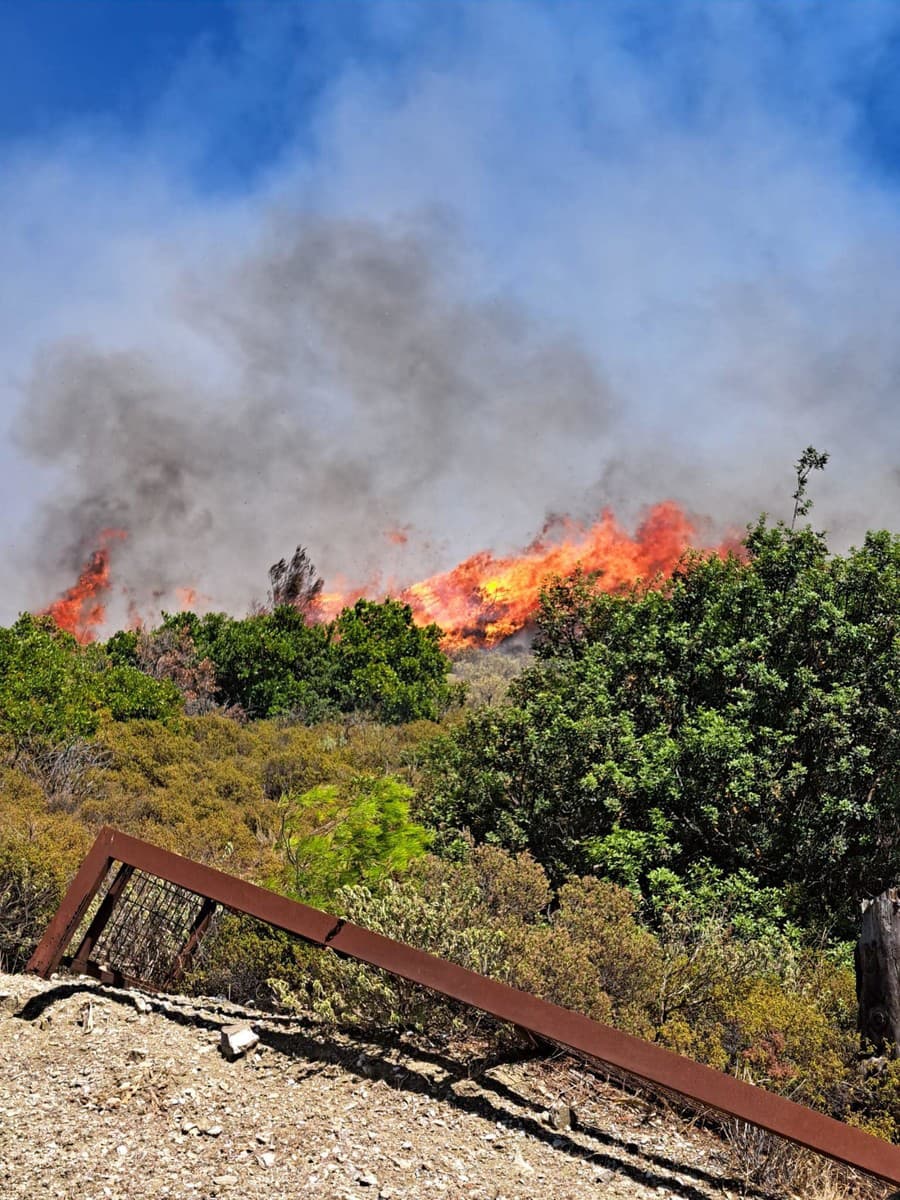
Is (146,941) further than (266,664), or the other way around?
→ (266,664)

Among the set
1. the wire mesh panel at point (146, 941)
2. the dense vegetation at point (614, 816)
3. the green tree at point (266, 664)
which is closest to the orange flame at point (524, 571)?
the green tree at point (266, 664)

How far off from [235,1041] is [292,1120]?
676 mm

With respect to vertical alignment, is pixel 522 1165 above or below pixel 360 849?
below

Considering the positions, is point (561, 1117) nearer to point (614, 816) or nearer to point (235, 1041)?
point (235, 1041)

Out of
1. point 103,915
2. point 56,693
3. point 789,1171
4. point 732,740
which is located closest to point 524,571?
point 56,693

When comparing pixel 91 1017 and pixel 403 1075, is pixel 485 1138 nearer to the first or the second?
pixel 403 1075

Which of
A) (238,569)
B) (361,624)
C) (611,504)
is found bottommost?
(361,624)

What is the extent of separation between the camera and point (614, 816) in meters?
10.6

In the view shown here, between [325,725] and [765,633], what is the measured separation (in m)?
14.6

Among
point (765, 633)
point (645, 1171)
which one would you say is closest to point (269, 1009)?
point (645, 1171)

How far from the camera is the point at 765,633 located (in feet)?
36.9

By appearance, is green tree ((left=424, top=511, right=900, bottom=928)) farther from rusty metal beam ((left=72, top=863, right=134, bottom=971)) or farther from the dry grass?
rusty metal beam ((left=72, top=863, right=134, bottom=971))

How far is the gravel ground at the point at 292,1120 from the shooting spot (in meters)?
4.05

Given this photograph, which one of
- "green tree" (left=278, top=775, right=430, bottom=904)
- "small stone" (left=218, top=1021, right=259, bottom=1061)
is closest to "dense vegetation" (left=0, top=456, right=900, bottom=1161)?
"green tree" (left=278, top=775, right=430, bottom=904)
